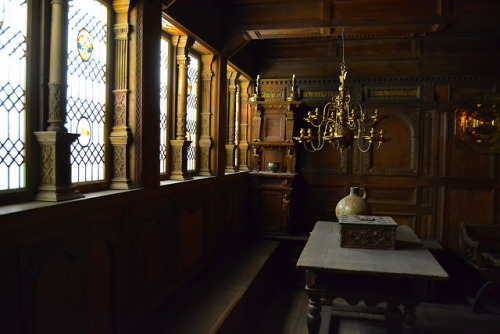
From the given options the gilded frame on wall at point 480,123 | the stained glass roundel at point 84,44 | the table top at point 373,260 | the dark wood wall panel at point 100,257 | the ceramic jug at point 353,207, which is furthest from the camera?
the gilded frame on wall at point 480,123

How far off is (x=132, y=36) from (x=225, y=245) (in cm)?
303

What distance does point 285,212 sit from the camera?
6.47 metres

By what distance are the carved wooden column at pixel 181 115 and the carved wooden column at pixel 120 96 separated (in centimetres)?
97

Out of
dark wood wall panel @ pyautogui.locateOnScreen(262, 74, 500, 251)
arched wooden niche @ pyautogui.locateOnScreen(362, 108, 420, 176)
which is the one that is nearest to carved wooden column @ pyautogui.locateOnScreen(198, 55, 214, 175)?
dark wood wall panel @ pyautogui.locateOnScreen(262, 74, 500, 251)

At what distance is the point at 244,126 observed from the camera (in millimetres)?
6863

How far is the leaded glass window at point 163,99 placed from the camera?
13.4ft

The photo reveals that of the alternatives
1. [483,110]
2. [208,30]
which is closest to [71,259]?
[208,30]

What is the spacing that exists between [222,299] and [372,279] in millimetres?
1280

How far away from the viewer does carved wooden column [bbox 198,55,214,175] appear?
5.07 metres

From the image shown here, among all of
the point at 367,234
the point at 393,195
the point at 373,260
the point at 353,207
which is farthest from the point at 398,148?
the point at 373,260

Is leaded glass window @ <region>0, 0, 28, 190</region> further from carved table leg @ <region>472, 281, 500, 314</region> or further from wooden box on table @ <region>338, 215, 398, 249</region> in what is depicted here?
carved table leg @ <region>472, 281, 500, 314</region>

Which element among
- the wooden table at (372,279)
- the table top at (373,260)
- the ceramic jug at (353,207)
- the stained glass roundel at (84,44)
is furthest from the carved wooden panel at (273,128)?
the stained glass roundel at (84,44)

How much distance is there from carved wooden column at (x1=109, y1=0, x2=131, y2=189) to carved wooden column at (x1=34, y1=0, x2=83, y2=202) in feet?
2.22

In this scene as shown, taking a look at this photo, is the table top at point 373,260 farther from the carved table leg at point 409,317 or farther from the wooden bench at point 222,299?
the wooden bench at point 222,299
